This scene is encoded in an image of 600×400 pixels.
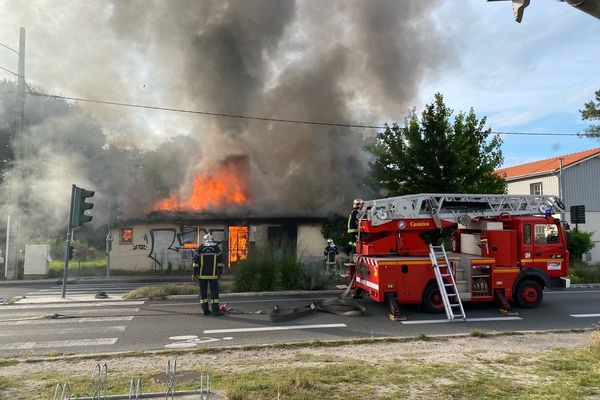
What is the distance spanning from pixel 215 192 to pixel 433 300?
44.8 ft

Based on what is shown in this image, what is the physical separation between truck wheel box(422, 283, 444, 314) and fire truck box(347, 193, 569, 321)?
0.06 ft

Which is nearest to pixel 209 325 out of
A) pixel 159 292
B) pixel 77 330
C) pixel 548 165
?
pixel 77 330

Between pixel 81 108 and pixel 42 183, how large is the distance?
3905mm

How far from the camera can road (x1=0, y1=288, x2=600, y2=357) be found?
679cm

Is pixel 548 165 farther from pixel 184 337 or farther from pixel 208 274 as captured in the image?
pixel 184 337

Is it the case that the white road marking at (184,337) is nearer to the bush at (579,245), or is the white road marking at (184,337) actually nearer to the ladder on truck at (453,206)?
the ladder on truck at (453,206)

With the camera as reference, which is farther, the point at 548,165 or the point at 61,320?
the point at 548,165

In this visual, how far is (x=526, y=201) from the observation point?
10.2 m

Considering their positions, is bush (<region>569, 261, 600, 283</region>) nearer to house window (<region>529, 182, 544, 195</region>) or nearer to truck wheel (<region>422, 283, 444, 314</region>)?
truck wheel (<region>422, 283, 444, 314</region>)

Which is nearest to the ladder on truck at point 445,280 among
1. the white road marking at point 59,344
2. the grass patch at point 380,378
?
the grass patch at point 380,378

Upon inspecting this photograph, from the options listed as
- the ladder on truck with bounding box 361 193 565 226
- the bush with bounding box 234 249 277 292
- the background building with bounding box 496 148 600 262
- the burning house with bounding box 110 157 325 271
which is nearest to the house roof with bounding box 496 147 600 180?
the background building with bounding box 496 148 600 262

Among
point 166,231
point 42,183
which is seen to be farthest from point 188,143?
point 42,183

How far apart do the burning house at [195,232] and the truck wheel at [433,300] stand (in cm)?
1119

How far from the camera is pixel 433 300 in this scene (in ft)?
29.6
